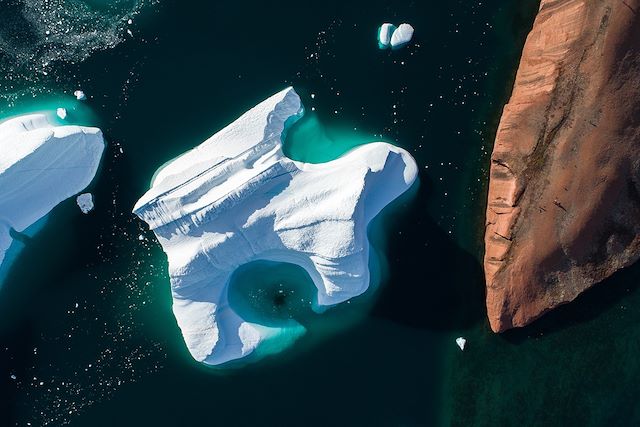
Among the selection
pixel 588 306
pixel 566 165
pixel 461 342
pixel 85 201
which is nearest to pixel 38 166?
pixel 85 201

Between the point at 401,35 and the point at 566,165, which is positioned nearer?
the point at 566,165

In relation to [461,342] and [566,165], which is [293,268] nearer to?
[461,342]

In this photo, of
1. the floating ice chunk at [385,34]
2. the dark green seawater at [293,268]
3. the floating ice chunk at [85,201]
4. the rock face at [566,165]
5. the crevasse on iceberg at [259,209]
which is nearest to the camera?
the rock face at [566,165]

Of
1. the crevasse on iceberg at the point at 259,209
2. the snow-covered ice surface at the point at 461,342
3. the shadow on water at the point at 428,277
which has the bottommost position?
the snow-covered ice surface at the point at 461,342

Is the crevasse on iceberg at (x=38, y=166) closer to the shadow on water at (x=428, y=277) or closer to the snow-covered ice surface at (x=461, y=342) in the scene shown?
the shadow on water at (x=428, y=277)

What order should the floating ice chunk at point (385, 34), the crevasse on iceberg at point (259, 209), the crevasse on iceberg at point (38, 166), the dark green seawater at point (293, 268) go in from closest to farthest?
the crevasse on iceberg at point (259, 209) < the crevasse on iceberg at point (38, 166) < the floating ice chunk at point (385, 34) < the dark green seawater at point (293, 268)

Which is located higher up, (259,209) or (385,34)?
(385,34)

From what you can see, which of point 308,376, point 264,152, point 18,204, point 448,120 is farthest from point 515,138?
point 18,204

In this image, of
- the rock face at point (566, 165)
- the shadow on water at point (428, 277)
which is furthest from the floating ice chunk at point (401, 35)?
the shadow on water at point (428, 277)
